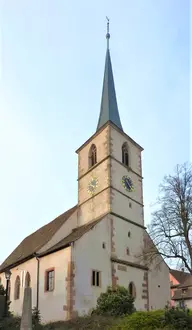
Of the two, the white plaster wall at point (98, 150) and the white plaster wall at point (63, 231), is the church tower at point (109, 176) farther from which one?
the white plaster wall at point (63, 231)

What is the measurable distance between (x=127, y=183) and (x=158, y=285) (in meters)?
7.93

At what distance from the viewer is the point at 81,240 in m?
23.6

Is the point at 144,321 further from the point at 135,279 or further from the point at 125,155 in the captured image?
the point at 125,155

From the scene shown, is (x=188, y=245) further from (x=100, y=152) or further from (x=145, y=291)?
(x=100, y=152)

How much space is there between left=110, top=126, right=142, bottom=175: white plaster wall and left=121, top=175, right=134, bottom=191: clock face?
146 centimetres

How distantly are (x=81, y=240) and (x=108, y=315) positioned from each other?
483 centimetres

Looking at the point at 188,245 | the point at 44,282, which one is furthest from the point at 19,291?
the point at 188,245

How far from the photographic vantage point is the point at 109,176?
91.7 ft

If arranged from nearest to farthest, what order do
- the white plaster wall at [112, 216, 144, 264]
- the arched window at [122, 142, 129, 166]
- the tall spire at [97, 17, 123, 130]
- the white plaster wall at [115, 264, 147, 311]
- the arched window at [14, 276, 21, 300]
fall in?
the white plaster wall at [115, 264, 147, 311] → the white plaster wall at [112, 216, 144, 264] → the arched window at [14, 276, 21, 300] → the arched window at [122, 142, 129, 166] → the tall spire at [97, 17, 123, 130]

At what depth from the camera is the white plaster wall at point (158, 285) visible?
27.5 m

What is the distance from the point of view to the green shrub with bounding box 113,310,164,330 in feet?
51.1

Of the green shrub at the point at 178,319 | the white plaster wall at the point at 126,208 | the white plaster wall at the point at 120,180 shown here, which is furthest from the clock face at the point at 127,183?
the green shrub at the point at 178,319

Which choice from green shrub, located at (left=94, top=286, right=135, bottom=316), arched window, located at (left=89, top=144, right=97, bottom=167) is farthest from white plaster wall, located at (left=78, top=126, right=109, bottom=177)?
green shrub, located at (left=94, top=286, right=135, bottom=316)

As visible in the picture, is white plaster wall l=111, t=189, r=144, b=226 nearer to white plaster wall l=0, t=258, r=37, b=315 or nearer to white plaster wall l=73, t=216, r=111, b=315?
white plaster wall l=73, t=216, r=111, b=315
